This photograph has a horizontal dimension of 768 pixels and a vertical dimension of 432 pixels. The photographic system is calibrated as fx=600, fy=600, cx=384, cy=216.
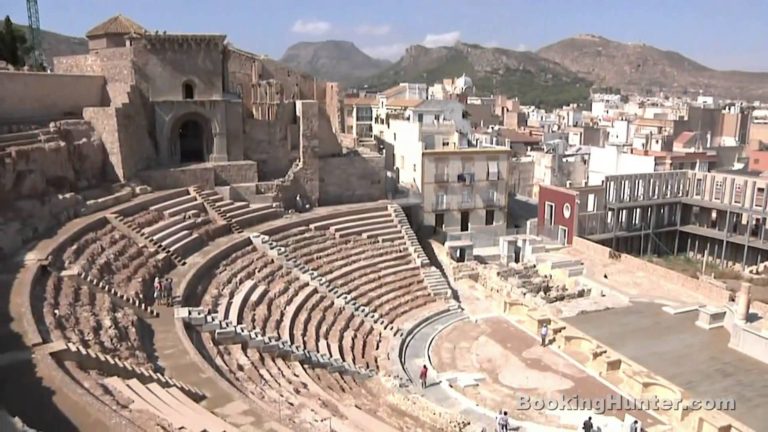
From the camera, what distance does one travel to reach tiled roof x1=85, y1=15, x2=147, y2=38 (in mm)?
28734

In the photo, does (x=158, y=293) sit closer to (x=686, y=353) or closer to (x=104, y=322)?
(x=104, y=322)

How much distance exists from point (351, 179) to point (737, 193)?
2107cm

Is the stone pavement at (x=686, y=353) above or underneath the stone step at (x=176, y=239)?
underneath

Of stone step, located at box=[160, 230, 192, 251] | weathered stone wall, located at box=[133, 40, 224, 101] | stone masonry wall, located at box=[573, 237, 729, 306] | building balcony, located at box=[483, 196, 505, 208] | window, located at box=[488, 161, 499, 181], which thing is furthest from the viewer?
building balcony, located at box=[483, 196, 505, 208]

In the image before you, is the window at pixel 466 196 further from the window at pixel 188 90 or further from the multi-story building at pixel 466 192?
the window at pixel 188 90

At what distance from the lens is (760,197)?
105 ft

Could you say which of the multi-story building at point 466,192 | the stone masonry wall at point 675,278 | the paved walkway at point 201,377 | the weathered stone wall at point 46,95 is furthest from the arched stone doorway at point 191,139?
the stone masonry wall at point 675,278

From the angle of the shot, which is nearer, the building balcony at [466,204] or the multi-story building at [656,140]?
the building balcony at [466,204]

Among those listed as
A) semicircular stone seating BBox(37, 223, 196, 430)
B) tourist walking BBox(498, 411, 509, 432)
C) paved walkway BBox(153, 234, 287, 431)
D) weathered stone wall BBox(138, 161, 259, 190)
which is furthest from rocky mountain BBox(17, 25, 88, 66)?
tourist walking BBox(498, 411, 509, 432)

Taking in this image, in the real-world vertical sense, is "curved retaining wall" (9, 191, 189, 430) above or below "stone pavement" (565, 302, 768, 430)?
above

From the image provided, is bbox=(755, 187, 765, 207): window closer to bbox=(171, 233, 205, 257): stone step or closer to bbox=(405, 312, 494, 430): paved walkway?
bbox=(405, 312, 494, 430): paved walkway

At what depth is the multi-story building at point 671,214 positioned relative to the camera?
105ft

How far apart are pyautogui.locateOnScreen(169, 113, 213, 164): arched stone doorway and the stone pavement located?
17.6 meters

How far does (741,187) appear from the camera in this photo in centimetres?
3253
